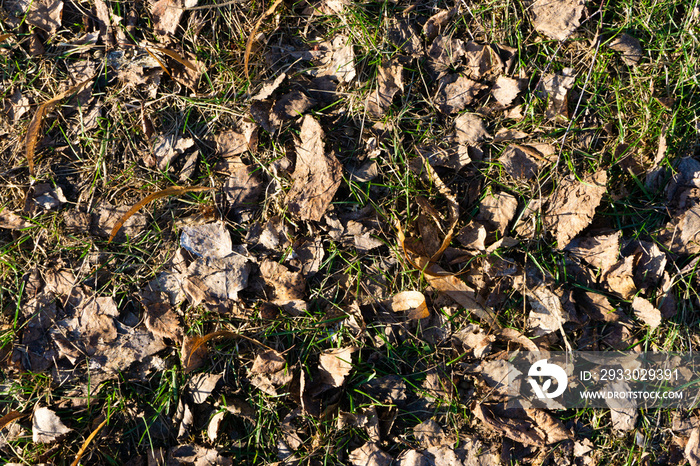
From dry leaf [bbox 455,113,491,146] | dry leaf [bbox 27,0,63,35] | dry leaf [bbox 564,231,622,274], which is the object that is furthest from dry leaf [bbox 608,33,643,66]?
dry leaf [bbox 27,0,63,35]

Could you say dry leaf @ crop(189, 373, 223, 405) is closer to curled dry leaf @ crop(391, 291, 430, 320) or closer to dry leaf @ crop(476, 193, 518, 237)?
curled dry leaf @ crop(391, 291, 430, 320)

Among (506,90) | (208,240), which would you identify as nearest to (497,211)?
(506,90)

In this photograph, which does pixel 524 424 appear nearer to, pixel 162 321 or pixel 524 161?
pixel 524 161

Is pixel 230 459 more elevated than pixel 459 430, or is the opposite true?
pixel 459 430

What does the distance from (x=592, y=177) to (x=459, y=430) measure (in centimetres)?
179

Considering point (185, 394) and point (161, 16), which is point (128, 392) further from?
point (161, 16)

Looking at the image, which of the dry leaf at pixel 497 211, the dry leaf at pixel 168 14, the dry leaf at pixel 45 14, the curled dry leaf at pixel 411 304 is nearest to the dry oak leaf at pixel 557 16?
the dry leaf at pixel 497 211

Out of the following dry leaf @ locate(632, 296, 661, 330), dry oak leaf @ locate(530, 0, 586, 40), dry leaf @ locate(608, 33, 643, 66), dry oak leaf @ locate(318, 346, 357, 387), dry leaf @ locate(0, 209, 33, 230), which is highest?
dry oak leaf @ locate(530, 0, 586, 40)

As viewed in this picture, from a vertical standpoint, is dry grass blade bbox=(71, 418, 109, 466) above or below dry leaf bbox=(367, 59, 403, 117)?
below

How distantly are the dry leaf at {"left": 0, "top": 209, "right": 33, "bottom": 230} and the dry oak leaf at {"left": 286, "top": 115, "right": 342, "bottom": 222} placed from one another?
5.59ft

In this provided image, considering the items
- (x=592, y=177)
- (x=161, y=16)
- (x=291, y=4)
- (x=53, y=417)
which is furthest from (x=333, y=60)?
(x=53, y=417)

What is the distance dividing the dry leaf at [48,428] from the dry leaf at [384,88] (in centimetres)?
270

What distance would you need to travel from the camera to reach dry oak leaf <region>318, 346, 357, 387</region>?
281cm

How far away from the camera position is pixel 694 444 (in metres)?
2.89
